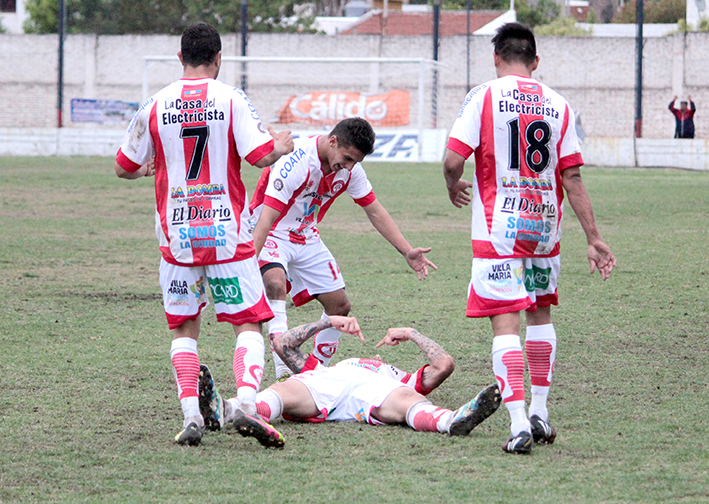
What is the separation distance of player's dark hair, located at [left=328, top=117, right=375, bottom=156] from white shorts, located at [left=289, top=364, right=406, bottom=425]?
1228 mm

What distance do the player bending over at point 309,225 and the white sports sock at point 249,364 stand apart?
88 centimetres

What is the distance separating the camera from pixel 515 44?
4449mm

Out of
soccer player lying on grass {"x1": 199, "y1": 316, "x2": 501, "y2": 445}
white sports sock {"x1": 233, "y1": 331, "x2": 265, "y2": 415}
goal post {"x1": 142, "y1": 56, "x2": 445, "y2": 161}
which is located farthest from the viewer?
goal post {"x1": 142, "y1": 56, "x2": 445, "y2": 161}

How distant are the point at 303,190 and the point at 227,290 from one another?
1572 mm

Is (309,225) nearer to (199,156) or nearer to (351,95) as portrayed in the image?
(199,156)

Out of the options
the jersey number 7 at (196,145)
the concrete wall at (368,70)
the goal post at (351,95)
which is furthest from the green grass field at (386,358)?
the concrete wall at (368,70)

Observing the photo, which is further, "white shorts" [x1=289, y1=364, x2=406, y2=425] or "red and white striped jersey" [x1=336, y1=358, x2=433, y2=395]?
"red and white striped jersey" [x1=336, y1=358, x2=433, y2=395]

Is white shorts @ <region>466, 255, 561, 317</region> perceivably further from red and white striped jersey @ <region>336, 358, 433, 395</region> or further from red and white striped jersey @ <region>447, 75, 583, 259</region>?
red and white striped jersey @ <region>336, 358, 433, 395</region>

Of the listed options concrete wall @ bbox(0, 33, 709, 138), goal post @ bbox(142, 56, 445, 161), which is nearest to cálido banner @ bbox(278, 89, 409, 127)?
goal post @ bbox(142, 56, 445, 161)

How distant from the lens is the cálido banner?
30547 millimetres

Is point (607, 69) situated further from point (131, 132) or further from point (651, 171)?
point (131, 132)

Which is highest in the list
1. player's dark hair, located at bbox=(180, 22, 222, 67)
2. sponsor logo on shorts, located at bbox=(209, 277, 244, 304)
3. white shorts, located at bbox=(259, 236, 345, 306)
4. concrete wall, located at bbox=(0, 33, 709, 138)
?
concrete wall, located at bbox=(0, 33, 709, 138)

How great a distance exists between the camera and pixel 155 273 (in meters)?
10.1

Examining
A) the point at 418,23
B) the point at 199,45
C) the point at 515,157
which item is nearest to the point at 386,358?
the point at 515,157
